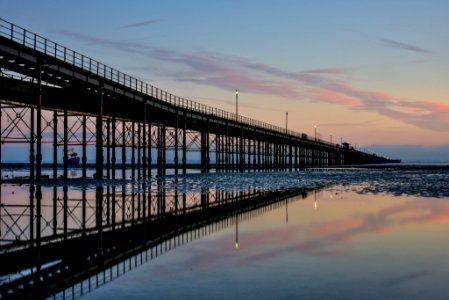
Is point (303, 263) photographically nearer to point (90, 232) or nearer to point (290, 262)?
point (290, 262)

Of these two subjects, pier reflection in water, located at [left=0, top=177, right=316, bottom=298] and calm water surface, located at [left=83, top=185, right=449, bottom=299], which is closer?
calm water surface, located at [left=83, top=185, right=449, bottom=299]

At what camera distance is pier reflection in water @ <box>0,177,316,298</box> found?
8281 millimetres

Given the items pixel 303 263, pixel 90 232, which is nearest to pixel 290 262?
pixel 303 263

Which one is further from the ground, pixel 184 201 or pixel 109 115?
pixel 109 115

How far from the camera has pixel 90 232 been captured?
44.3 feet

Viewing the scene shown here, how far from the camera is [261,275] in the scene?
845 cm

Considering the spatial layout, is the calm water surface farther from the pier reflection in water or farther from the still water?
the pier reflection in water

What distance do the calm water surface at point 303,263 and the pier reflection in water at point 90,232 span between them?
0.54 meters

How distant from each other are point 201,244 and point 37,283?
4379mm

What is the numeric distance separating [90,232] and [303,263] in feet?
20.6

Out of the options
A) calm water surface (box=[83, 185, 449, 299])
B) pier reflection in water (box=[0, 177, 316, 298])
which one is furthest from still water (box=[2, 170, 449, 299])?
pier reflection in water (box=[0, 177, 316, 298])

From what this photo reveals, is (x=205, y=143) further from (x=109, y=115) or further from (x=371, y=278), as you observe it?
(x=371, y=278)

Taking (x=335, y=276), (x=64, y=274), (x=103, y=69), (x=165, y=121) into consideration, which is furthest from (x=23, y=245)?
(x=165, y=121)

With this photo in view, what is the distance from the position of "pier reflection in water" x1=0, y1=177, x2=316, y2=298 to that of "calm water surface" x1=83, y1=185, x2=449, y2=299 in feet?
1.76
